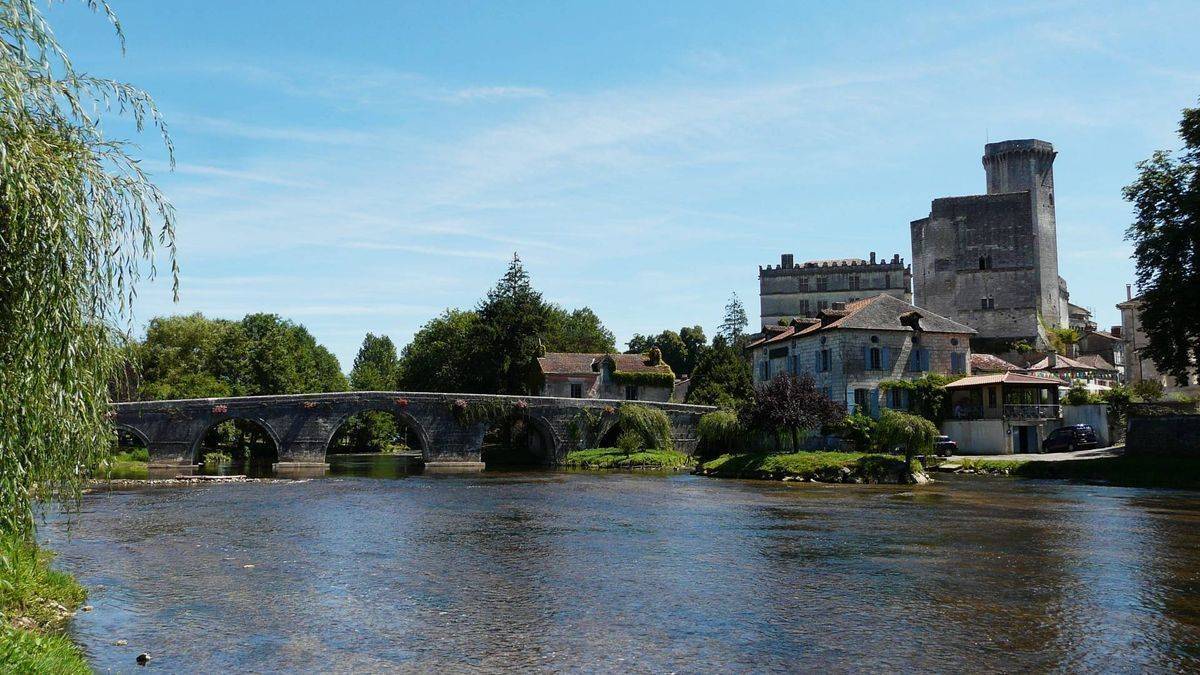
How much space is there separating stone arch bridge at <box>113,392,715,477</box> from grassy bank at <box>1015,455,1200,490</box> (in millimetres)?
21343

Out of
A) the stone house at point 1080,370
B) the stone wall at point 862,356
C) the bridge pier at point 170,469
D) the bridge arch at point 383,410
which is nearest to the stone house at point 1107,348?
the stone house at point 1080,370

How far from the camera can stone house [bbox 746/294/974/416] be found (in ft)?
165

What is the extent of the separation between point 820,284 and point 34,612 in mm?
92290

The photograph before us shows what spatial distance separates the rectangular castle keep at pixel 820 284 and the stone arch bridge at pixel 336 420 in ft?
150

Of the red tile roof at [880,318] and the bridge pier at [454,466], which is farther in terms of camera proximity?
the red tile roof at [880,318]

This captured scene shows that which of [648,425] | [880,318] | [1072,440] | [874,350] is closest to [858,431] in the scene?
[874,350]

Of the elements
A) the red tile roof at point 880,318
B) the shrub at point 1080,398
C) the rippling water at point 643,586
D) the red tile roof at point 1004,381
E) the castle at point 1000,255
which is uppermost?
the castle at point 1000,255

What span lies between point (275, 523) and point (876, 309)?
38.5 metres

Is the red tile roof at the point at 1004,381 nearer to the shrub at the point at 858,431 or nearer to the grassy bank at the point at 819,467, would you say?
the shrub at the point at 858,431

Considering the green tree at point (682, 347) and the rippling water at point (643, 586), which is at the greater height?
the green tree at point (682, 347)

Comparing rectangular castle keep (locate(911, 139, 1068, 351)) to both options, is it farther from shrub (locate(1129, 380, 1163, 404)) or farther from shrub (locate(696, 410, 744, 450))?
shrub (locate(696, 410, 744, 450))

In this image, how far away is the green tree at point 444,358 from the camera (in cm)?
7006

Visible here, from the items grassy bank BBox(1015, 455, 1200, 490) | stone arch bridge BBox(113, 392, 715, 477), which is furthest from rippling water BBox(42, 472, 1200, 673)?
stone arch bridge BBox(113, 392, 715, 477)

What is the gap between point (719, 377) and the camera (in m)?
64.8
